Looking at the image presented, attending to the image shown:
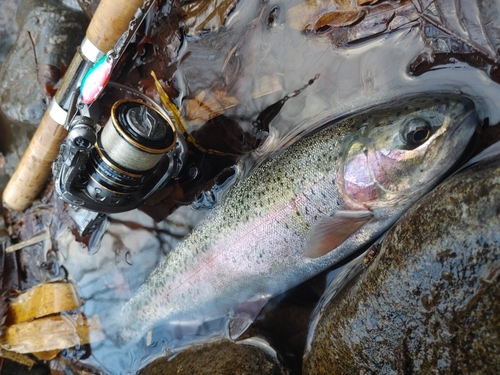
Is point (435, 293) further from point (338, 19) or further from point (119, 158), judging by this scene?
point (119, 158)

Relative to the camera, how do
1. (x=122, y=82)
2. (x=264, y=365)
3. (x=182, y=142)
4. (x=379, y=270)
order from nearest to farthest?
(x=379, y=270)
(x=264, y=365)
(x=182, y=142)
(x=122, y=82)

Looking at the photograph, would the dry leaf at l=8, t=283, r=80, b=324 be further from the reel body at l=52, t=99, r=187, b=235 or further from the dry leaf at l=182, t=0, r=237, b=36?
→ the dry leaf at l=182, t=0, r=237, b=36

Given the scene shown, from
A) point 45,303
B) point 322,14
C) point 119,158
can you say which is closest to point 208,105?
point 119,158

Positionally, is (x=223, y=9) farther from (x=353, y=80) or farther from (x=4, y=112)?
(x=4, y=112)

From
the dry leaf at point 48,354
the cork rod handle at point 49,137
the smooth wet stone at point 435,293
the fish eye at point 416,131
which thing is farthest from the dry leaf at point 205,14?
the dry leaf at point 48,354

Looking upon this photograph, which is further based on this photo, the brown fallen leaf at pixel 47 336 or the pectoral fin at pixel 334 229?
the brown fallen leaf at pixel 47 336

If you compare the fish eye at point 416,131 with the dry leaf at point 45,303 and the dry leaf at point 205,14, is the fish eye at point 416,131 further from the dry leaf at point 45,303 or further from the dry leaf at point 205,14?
the dry leaf at point 45,303

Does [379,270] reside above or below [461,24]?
below

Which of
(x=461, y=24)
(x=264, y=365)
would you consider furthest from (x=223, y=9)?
(x=264, y=365)

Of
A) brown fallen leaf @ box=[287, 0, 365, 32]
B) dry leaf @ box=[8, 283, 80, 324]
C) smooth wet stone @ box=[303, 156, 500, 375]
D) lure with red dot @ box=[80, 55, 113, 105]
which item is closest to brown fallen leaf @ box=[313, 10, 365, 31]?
brown fallen leaf @ box=[287, 0, 365, 32]
